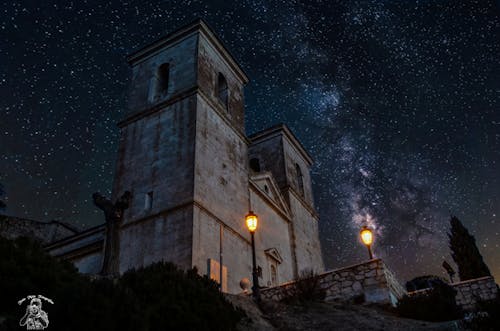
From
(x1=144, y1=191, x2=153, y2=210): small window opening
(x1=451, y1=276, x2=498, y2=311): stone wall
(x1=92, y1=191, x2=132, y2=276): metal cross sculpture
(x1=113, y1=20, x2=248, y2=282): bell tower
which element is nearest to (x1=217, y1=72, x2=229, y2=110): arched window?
(x1=113, y1=20, x2=248, y2=282): bell tower

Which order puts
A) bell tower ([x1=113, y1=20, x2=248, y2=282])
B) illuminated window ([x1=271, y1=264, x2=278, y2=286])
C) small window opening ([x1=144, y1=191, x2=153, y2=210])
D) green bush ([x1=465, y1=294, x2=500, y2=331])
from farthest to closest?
illuminated window ([x1=271, y1=264, x2=278, y2=286]) < small window opening ([x1=144, y1=191, x2=153, y2=210]) < bell tower ([x1=113, y1=20, x2=248, y2=282]) < green bush ([x1=465, y1=294, x2=500, y2=331])

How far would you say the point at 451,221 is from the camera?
29.3 meters

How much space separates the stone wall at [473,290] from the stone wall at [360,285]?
5.60 feet

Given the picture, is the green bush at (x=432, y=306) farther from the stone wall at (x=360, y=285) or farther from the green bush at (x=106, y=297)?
the green bush at (x=106, y=297)

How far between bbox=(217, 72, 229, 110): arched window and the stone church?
3.0 inches

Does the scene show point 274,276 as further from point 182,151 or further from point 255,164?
point 255,164

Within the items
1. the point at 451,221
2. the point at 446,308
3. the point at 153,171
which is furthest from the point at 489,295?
the point at 451,221

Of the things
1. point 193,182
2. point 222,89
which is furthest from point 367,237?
point 222,89

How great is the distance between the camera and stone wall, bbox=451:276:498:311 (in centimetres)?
1404

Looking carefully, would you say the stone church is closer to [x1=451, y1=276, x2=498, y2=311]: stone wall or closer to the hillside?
the hillside

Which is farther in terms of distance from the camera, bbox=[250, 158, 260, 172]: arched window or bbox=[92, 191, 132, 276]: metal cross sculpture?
bbox=[250, 158, 260, 172]: arched window

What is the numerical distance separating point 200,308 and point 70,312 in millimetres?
2963

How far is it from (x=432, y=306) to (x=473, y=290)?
2.71 m

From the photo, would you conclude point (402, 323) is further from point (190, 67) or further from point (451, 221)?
point (451, 221)
